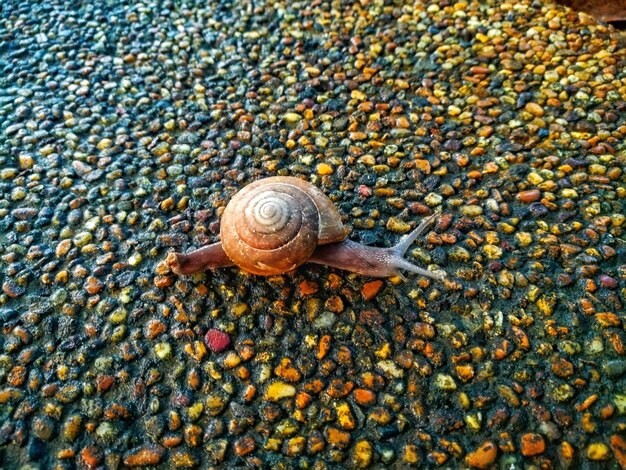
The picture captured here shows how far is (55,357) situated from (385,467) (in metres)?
1.52

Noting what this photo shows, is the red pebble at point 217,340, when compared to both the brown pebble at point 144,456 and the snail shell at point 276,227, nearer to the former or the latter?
the snail shell at point 276,227

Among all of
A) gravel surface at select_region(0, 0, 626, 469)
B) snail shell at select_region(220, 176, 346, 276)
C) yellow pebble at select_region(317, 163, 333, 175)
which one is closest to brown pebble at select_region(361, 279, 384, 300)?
gravel surface at select_region(0, 0, 626, 469)

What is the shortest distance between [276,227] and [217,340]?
593 mm

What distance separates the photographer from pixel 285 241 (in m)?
2.33

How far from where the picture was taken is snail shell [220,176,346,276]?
2.33 meters

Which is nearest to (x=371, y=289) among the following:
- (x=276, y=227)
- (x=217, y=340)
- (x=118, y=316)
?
(x=276, y=227)

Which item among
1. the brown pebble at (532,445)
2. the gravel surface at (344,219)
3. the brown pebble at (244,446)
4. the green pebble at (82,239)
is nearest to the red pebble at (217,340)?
the gravel surface at (344,219)

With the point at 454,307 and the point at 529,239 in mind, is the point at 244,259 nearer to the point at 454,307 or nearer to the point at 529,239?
the point at 454,307

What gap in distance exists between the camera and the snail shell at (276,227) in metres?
2.33

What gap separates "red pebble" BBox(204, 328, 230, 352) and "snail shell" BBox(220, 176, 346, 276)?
32cm

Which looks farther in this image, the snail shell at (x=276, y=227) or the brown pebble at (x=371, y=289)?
the brown pebble at (x=371, y=289)

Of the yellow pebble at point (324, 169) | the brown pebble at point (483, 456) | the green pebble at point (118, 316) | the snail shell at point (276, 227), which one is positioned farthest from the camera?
the yellow pebble at point (324, 169)

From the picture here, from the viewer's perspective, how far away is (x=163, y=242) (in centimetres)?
278

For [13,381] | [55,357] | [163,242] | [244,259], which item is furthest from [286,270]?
[13,381]
